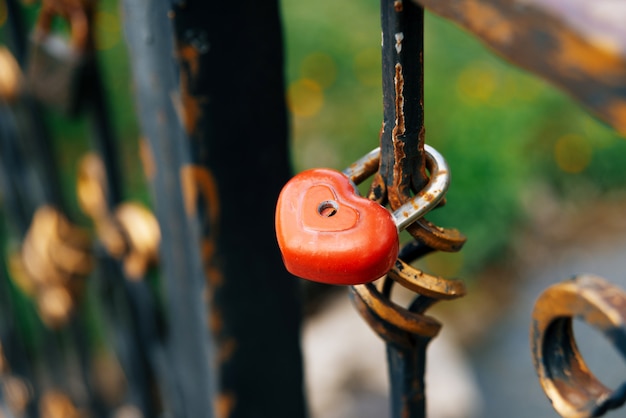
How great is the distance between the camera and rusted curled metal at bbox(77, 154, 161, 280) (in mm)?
915

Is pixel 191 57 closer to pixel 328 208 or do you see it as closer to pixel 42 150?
pixel 328 208

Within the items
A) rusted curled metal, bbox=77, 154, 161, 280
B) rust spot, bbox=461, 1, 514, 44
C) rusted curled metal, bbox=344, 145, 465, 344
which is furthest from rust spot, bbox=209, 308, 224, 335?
rust spot, bbox=461, 1, 514, 44

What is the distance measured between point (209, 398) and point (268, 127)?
Result: 1.06 feet

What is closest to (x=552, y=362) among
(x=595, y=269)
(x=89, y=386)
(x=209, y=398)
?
(x=209, y=398)

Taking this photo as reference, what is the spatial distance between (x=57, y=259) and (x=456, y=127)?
7.35 feet

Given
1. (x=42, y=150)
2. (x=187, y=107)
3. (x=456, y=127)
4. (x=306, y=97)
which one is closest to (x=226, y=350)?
(x=187, y=107)

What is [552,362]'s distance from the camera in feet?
1.61

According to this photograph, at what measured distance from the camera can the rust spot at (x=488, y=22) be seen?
13.7 inches

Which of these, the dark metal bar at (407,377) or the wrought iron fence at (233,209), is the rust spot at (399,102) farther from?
the dark metal bar at (407,377)

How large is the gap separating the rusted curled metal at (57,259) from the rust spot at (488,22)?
875 mm

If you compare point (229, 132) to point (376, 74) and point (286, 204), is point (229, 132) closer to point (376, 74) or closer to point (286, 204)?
point (286, 204)

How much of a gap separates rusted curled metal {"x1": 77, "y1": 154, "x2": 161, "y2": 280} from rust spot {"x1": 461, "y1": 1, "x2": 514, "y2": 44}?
0.56 m

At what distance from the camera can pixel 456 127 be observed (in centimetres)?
312

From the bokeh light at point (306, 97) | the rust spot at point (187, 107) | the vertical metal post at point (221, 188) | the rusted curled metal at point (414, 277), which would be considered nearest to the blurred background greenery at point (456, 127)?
the bokeh light at point (306, 97)
